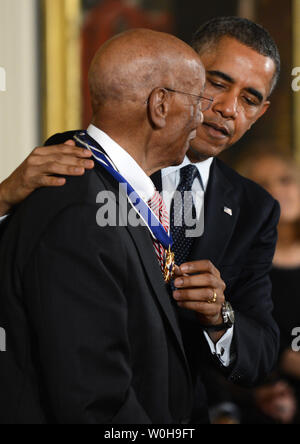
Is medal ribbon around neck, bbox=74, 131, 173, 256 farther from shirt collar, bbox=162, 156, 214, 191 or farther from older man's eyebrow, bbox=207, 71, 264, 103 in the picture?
older man's eyebrow, bbox=207, 71, 264, 103

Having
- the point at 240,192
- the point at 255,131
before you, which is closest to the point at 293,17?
the point at 255,131

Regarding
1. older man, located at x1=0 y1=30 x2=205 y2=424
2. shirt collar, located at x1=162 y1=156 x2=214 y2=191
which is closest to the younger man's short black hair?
shirt collar, located at x1=162 y1=156 x2=214 y2=191

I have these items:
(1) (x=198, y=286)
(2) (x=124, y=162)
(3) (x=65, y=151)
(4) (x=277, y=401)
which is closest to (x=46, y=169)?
(3) (x=65, y=151)

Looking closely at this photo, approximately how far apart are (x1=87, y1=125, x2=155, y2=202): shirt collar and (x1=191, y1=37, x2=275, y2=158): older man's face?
51 centimetres

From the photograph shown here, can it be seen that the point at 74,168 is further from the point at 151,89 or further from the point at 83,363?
the point at 83,363

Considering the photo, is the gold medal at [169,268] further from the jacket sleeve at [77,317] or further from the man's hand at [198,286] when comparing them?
the jacket sleeve at [77,317]

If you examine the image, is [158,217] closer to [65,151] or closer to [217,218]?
[65,151]

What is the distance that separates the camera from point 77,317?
1.24m

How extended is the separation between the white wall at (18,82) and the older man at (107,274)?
228 cm

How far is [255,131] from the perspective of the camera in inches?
162

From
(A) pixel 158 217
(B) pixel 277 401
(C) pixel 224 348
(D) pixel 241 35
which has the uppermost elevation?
(D) pixel 241 35

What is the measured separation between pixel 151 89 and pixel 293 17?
9.92 feet

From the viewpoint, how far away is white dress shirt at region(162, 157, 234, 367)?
5.56 ft

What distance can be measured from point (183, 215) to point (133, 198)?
1.64 ft
